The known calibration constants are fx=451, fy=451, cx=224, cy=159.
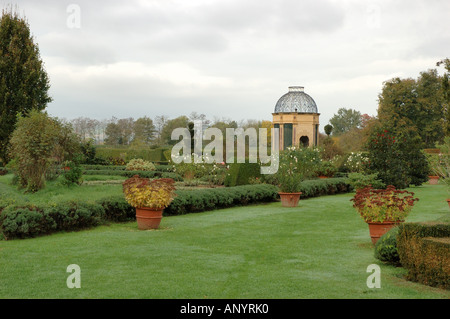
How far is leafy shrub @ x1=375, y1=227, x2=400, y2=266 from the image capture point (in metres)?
5.95

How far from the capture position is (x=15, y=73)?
2358 cm

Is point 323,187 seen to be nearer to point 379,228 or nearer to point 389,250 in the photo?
point 379,228

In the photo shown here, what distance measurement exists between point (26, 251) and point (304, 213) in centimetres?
700

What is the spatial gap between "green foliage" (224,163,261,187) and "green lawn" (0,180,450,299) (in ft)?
21.6

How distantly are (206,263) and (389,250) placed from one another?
2435 mm

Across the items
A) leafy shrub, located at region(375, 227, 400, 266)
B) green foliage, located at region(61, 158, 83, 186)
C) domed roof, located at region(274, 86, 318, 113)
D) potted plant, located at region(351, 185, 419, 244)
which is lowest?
leafy shrub, located at region(375, 227, 400, 266)

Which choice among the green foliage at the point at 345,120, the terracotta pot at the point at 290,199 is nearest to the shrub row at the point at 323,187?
the terracotta pot at the point at 290,199

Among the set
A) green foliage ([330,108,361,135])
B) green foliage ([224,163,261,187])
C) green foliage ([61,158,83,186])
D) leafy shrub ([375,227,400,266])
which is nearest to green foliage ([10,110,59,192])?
green foliage ([61,158,83,186])

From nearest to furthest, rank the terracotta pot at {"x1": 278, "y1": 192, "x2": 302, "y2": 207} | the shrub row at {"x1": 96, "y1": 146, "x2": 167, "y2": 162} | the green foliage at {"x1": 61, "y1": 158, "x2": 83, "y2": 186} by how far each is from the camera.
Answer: the terracotta pot at {"x1": 278, "y1": 192, "x2": 302, "y2": 207}
the green foliage at {"x1": 61, "y1": 158, "x2": 83, "y2": 186}
the shrub row at {"x1": 96, "y1": 146, "x2": 167, "y2": 162}

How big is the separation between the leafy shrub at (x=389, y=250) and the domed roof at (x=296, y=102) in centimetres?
2816

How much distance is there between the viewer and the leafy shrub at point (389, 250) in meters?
5.95

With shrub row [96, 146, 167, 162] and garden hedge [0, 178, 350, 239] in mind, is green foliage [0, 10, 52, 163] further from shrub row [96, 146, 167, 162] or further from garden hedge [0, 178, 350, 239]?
garden hedge [0, 178, 350, 239]
